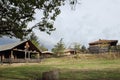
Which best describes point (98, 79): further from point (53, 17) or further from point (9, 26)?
point (9, 26)

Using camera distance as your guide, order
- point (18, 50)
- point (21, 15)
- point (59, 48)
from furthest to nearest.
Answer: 1. point (59, 48)
2. point (18, 50)
3. point (21, 15)

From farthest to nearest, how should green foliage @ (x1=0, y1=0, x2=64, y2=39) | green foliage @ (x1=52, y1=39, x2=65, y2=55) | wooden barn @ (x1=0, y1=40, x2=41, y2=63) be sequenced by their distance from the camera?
green foliage @ (x1=52, y1=39, x2=65, y2=55) < wooden barn @ (x1=0, y1=40, x2=41, y2=63) < green foliage @ (x1=0, y1=0, x2=64, y2=39)

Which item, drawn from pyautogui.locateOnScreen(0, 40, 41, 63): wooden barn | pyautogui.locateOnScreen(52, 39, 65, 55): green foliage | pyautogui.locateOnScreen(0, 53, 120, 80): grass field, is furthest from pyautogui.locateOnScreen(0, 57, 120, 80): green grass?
pyautogui.locateOnScreen(52, 39, 65, 55): green foliage

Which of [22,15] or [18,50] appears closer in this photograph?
[22,15]

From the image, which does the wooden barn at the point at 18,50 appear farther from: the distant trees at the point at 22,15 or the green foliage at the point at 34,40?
the distant trees at the point at 22,15

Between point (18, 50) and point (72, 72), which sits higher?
point (18, 50)

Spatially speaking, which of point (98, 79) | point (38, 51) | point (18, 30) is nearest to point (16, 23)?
point (18, 30)

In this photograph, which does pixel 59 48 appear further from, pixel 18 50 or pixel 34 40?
pixel 34 40

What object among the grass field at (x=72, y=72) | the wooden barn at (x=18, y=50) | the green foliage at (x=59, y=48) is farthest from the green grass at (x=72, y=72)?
the green foliage at (x=59, y=48)

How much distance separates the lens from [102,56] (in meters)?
59.4

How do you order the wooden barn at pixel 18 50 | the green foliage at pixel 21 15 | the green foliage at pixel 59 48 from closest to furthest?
the green foliage at pixel 21 15 → the wooden barn at pixel 18 50 → the green foliage at pixel 59 48

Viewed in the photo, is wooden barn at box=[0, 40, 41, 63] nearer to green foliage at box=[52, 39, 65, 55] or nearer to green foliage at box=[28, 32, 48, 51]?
green foliage at box=[28, 32, 48, 51]

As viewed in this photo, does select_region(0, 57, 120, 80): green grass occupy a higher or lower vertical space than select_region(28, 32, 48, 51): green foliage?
lower

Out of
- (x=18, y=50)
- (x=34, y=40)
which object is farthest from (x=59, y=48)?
(x=34, y=40)
